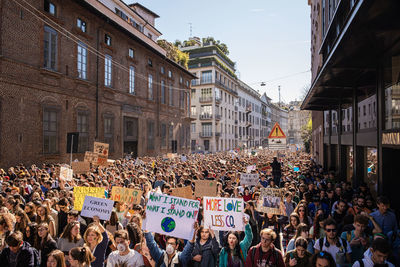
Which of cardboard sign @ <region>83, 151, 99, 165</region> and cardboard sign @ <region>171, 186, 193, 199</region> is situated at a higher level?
cardboard sign @ <region>83, 151, 99, 165</region>

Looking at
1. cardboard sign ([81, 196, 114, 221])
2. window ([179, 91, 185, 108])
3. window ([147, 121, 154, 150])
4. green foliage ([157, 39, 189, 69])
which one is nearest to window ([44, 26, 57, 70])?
window ([147, 121, 154, 150])

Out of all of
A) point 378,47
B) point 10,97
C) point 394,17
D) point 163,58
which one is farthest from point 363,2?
point 163,58

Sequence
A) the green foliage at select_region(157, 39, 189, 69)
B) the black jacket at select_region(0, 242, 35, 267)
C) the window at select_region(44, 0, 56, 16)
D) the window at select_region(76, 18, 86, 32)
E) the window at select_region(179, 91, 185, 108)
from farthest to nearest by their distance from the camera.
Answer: the window at select_region(179, 91, 185, 108)
the green foliage at select_region(157, 39, 189, 69)
the window at select_region(76, 18, 86, 32)
the window at select_region(44, 0, 56, 16)
the black jacket at select_region(0, 242, 35, 267)

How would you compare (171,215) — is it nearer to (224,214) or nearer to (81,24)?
(224,214)

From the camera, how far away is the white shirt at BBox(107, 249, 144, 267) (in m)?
4.48

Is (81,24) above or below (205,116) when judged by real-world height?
above

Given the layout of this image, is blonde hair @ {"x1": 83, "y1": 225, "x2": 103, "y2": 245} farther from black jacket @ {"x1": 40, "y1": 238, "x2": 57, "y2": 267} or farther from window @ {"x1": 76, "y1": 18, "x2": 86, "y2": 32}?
window @ {"x1": 76, "y1": 18, "x2": 86, "y2": 32}

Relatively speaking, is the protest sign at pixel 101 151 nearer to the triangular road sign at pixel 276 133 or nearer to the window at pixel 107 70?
the triangular road sign at pixel 276 133

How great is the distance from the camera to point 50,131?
18.3 meters

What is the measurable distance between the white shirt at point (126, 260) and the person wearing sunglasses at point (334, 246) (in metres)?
2.78

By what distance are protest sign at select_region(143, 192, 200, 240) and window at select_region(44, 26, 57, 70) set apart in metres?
15.7

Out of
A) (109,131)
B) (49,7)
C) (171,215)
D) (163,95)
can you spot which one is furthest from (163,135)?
(171,215)

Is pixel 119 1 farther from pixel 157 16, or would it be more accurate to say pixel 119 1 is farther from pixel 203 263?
pixel 203 263

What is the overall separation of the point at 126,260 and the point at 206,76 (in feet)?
185
